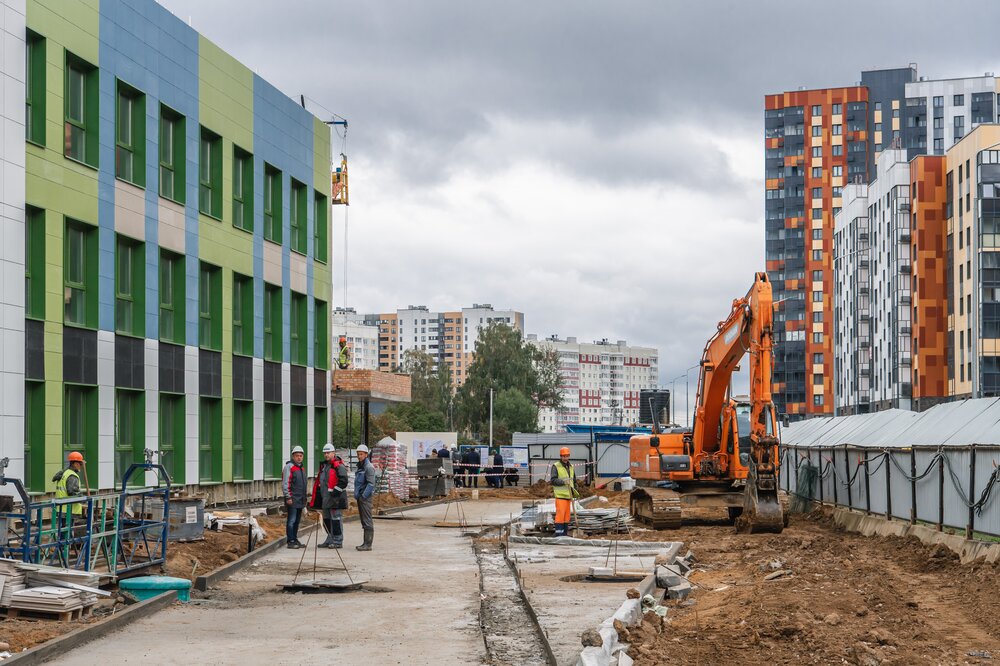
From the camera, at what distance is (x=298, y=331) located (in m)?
37.1

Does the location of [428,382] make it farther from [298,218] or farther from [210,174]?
[210,174]

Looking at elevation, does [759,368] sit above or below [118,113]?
below

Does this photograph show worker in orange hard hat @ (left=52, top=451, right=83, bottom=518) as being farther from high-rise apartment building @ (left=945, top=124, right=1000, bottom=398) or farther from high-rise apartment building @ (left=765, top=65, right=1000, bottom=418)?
high-rise apartment building @ (left=765, top=65, right=1000, bottom=418)

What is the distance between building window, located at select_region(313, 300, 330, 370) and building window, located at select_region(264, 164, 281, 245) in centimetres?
436

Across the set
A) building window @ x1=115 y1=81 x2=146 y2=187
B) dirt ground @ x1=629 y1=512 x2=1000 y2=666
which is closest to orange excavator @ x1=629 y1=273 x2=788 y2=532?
dirt ground @ x1=629 y1=512 x2=1000 y2=666

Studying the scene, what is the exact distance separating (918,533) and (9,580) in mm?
14524

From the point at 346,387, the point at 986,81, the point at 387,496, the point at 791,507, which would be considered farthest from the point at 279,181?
the point at 986,81

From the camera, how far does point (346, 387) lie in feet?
132

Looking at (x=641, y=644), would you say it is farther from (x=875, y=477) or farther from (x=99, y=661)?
(x=875, y=477)

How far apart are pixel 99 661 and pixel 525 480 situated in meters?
42.3

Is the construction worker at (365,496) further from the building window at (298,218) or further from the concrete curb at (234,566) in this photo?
the building window at (298,218)

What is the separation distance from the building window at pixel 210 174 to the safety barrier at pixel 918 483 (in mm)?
15450

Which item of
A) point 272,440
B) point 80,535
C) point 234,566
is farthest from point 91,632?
point 272,440

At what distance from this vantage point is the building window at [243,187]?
32531mm
